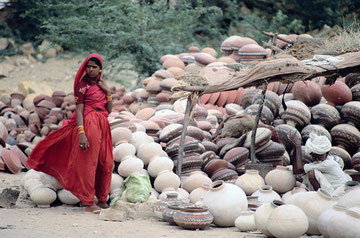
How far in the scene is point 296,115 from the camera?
24.7ft

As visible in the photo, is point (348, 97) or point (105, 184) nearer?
point (105, 184)

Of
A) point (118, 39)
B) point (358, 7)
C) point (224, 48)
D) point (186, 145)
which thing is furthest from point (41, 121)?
point (358, 7)

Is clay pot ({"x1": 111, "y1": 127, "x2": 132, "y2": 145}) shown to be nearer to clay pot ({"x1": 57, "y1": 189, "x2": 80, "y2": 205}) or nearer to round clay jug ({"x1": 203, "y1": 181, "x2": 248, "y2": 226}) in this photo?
clay pot ({"x1": 57, "y1": 189, "x2": 80, "y2": 205})

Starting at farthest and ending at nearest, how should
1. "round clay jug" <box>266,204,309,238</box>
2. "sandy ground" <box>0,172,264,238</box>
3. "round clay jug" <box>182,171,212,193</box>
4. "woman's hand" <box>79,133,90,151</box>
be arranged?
1. "round clay jug" <box>182,171,212,193</box>
2. "woman's hand" <box>79,133,90,151</box>
3. "sandy ground" <box>0,172,264,238</box>
4. "round clay jug" <box>266,204,309,238</box>

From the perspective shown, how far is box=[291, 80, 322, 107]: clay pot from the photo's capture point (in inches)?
314

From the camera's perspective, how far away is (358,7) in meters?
17.5

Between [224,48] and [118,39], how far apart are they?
400 cm

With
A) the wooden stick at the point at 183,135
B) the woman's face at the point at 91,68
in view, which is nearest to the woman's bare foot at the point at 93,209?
the wooden stick at the point at 183,135

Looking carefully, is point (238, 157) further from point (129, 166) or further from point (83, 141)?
point (83, 141)

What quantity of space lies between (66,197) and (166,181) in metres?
1.22

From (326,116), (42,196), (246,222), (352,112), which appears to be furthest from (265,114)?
(42,196)

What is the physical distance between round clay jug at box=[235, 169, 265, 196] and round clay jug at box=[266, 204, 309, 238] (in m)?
1.81

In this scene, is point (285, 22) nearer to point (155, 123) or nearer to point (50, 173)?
point (155, 123)

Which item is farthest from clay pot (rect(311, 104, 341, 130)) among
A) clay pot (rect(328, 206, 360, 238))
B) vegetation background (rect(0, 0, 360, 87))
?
vegetation background (rect(0, 0, 360, 87))
